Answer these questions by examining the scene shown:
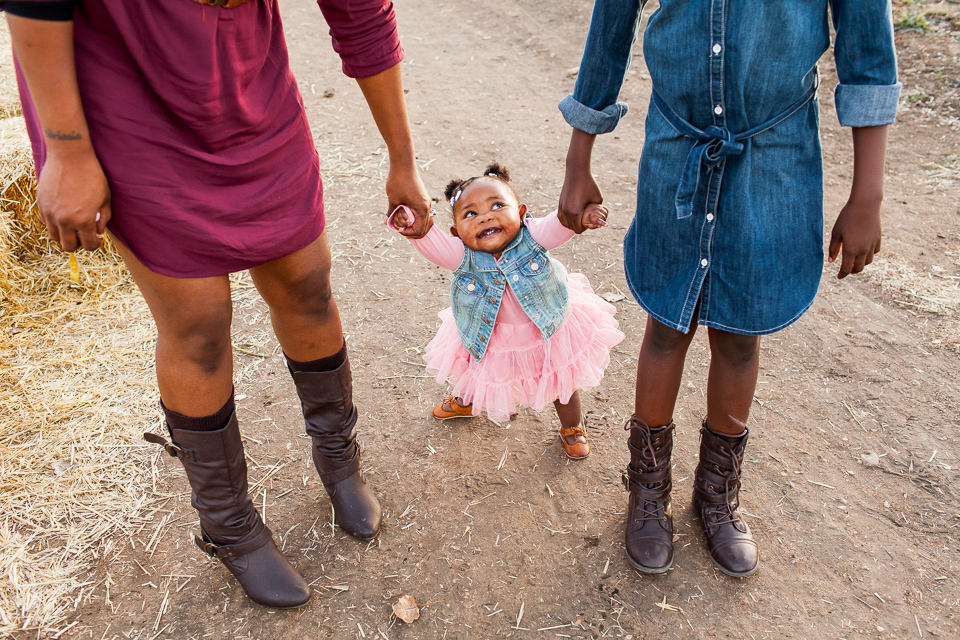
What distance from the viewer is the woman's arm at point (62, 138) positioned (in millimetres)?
1302

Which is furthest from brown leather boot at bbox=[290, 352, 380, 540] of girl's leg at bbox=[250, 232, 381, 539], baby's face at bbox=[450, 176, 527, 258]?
baby's face at bbox=[450, 176, 527, 258]

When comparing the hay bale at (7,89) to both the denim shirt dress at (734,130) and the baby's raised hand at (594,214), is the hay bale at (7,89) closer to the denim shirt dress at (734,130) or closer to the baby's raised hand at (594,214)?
the baby's raised hand at (594,214)

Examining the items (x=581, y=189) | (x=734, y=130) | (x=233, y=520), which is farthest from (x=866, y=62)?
(x=233, y=520)

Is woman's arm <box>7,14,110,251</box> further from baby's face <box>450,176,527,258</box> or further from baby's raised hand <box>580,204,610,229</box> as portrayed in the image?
baby's raised hand <box>580,204,610,229</box>

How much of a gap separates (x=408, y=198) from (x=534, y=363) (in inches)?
29.1

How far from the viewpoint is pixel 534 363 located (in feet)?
7.84

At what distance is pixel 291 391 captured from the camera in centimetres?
294

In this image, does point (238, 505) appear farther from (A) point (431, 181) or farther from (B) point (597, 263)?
(A) point (431, 181)

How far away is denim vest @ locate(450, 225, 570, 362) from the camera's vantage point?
2.26 meters

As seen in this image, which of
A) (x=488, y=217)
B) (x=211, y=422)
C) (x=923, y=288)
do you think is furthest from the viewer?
(x=923, y=288)

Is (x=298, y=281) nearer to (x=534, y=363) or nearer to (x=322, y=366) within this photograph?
(x=322, y=366)

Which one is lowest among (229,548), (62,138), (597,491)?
(597,491)

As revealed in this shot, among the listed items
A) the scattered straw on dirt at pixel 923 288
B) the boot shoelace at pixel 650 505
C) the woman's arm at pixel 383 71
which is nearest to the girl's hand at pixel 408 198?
the woman's arm at pixel 383 71

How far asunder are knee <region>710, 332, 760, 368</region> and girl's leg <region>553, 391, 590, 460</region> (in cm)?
62
